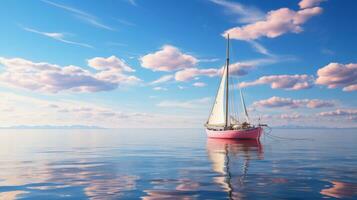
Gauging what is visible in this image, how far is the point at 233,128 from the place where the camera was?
290 ft

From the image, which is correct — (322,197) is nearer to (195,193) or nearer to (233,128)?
(195,193)

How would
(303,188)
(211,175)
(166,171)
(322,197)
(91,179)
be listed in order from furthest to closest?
(166,171) < (211,175) < (91,179) < (303,188) < (322,197)

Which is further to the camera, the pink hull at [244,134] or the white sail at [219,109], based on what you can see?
the white sail at [219,109]

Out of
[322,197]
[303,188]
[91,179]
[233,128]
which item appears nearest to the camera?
[322,197]

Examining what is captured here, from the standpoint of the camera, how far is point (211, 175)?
26719mm

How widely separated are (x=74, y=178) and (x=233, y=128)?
66158mm

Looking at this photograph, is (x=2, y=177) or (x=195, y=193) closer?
(x=195, y=193)

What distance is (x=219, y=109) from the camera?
9544 cm

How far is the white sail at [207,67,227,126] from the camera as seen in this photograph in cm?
9431

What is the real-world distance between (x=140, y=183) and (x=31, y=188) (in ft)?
21.6

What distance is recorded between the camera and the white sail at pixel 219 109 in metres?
94.3

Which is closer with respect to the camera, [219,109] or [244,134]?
[244,134]

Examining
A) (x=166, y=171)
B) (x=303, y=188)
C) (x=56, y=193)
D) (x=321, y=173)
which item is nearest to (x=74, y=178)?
(x=56, y=193)

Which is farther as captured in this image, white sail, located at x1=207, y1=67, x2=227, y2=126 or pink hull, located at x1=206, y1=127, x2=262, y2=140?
white sail, located at x1=207, y1=67, x2=227, y2=126
